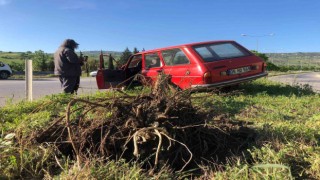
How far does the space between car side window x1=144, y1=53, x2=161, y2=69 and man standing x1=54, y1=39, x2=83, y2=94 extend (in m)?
1.82

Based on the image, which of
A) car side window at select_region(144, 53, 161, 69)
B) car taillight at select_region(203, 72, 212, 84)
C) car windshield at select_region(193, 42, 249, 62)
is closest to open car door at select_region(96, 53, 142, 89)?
car side window at select_region(144, 53, 161, 69)

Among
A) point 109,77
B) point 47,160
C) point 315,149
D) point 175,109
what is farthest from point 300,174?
point 109,77

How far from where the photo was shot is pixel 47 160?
319 cm

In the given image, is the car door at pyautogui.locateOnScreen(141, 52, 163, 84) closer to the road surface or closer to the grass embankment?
the road surface

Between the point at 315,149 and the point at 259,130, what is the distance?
0.80 meters

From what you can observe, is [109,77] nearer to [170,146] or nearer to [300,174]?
[170,146]

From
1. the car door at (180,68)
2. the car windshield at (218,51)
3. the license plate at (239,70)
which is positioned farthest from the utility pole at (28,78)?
the license plate at (239,70)

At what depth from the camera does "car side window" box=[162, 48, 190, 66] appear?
8.21 metres

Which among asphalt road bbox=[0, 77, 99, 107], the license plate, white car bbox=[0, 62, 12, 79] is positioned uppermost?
the license plate

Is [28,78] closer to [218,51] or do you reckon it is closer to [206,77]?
[206,77]

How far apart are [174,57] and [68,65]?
104 inches

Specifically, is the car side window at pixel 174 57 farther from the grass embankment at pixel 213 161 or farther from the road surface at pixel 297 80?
the grass embankment at pixel 213 161

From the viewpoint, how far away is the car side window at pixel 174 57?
8.21 metres

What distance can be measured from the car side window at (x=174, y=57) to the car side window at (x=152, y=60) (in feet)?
0.82
